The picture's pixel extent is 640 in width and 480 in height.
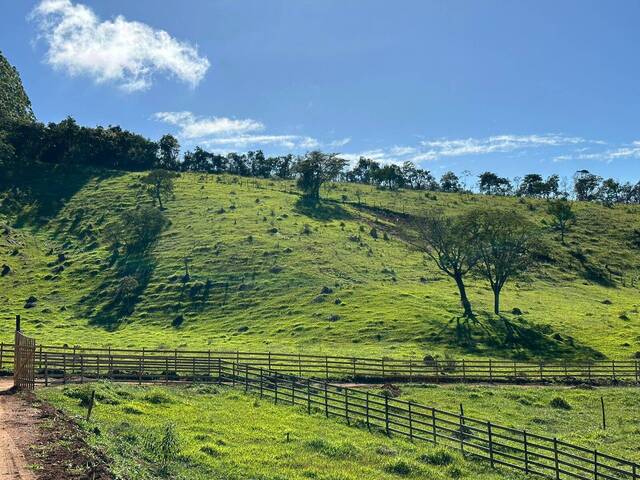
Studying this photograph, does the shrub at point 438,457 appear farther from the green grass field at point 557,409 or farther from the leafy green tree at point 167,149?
the leafy green tree at point 167,149

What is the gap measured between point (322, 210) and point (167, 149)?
201 ft

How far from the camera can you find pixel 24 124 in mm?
126188

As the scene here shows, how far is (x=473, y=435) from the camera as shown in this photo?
22859 mm

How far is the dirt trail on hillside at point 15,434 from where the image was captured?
13.9 m

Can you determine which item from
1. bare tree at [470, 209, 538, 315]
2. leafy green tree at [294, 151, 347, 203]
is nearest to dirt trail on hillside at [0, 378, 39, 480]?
bare tree at [470, 209, 538, 315]

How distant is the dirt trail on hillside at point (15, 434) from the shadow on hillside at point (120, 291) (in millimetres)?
39166

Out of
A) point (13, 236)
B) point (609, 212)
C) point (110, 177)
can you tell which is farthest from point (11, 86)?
point (609, 212)

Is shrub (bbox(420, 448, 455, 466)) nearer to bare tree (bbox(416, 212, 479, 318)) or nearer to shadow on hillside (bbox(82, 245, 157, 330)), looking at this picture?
bare tree (bbox(416, 212, 479, 318))

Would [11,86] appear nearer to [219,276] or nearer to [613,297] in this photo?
[219,276]

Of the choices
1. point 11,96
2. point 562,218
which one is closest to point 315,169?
point 562,218

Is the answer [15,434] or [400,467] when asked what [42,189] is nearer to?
[15,434]

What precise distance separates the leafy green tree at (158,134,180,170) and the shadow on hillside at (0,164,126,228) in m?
23.8

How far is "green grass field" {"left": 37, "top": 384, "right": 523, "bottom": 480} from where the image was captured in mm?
16969

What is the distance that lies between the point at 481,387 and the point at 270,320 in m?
27.7
